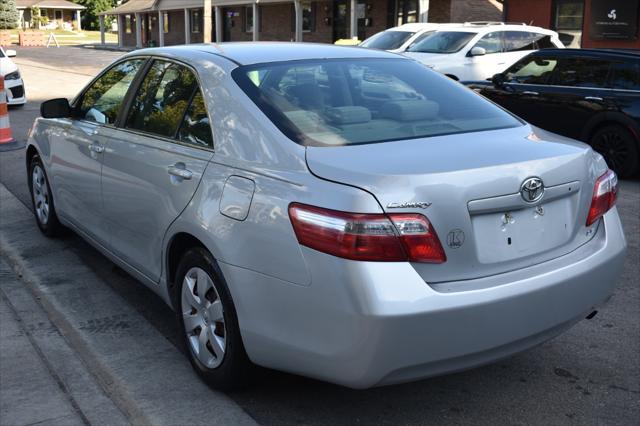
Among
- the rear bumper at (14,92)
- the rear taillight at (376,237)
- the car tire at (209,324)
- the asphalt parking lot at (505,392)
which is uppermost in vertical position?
the rear taillight at (376,237)

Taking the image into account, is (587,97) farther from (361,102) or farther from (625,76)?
(361,102)

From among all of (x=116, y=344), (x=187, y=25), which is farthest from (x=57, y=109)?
(x=187, y=25)

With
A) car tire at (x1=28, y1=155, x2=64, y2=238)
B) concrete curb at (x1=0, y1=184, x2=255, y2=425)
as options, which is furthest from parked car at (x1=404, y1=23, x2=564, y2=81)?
concrete curb at (x1=0, y1=184, x2=255, y2=425)

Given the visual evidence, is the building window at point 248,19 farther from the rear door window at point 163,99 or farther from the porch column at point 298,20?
the rear door window at point 163,99

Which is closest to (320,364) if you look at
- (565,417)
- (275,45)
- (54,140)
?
(565,417)

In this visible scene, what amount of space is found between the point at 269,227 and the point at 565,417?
1.63 metres

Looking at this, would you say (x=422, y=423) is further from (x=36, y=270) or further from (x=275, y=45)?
(x=36, y=270)

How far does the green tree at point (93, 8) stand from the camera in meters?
A: 101

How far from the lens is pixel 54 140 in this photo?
556cm

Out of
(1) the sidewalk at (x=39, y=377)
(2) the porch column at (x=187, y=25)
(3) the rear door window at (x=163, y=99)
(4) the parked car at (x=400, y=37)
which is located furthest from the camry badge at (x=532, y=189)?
(2) the porch column at (x=187, y=25)

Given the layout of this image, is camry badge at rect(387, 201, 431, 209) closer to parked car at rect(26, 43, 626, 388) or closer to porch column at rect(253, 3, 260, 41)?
parked car at rect(26, 43, 626, 388)

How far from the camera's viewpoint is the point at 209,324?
11.6ft

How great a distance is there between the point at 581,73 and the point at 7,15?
250 feet

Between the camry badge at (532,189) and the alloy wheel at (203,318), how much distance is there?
1411 millimetres
